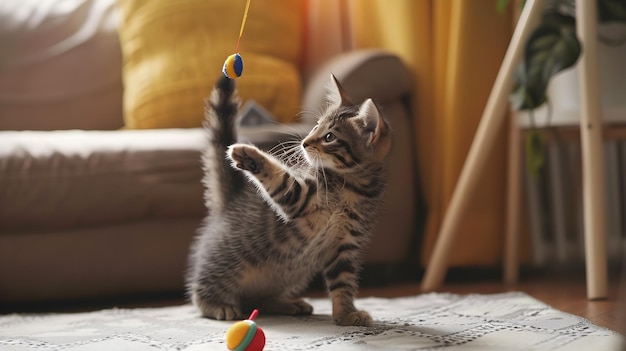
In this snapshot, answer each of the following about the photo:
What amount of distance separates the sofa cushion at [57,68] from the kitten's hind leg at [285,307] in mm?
1122

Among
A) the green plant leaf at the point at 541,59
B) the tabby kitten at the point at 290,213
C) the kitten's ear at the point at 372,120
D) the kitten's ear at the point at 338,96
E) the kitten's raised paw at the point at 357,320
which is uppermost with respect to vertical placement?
the green plant leaf at the point at 541,59

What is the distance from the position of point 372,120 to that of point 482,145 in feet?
2.05

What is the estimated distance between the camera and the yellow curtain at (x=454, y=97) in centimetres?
201

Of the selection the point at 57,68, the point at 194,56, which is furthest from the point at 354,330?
the point at 57,68

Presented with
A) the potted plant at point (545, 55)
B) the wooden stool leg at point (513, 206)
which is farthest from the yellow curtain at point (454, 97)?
the potted plant at point (545, 55)

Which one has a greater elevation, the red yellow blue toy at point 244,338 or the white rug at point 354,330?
the red yellow blue toy at point 244,338

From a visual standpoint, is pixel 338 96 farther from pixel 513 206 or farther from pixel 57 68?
pixel 57 68

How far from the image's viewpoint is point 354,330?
1.22 metres

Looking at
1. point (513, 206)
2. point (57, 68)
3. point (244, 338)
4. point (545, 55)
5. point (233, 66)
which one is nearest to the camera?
point (244, 338)

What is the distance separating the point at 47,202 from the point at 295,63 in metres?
1.05

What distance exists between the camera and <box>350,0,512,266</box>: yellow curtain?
2.01 m

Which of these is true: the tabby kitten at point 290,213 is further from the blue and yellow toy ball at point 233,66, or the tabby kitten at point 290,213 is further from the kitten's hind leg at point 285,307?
the blue and yellow toy ball at point 233,66

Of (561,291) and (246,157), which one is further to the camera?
(561,291)

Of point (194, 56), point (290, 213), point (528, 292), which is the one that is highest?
point (194, 56)
